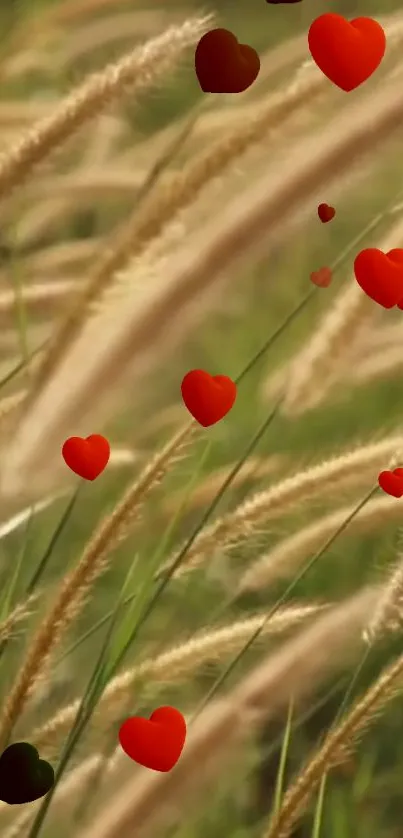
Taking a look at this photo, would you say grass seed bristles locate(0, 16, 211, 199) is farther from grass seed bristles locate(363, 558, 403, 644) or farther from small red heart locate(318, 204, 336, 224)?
grass seed bristles locate(363, 558, 403, 644)

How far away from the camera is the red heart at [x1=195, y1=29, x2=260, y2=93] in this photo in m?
0.50

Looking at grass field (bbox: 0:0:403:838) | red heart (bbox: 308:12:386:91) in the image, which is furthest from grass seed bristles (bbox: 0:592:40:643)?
red heart (bbox: 308:12:386:91)

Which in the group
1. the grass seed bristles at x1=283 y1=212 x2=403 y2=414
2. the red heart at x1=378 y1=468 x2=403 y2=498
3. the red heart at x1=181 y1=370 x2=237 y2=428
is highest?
the grass seed bristles at x1=283 y1=212 x2=403 y2=414

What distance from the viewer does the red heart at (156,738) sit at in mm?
541

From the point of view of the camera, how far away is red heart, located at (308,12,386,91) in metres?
0.48

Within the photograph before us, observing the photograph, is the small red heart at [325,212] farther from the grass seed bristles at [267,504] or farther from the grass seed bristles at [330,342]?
the grass seed bristles at [267,504]

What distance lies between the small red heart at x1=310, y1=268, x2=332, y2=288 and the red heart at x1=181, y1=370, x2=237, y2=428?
0.09 metres

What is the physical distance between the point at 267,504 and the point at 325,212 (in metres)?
0.19

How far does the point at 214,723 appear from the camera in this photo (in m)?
0.60

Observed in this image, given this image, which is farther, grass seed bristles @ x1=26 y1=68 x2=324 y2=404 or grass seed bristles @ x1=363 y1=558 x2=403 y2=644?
grass seed bristles @ x1=363 y1=558 x2=403 y2=644

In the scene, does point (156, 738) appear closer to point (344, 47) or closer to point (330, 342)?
point (330, 342)

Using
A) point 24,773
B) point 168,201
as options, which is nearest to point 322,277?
point 168,201

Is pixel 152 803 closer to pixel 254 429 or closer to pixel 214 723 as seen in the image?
pixel 214 723

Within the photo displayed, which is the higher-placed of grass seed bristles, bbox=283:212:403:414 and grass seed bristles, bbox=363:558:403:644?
grass seed bristles, bbox=283:212:403:414
